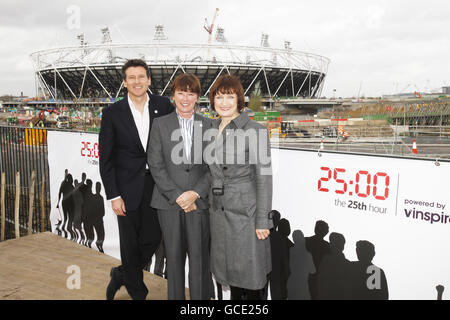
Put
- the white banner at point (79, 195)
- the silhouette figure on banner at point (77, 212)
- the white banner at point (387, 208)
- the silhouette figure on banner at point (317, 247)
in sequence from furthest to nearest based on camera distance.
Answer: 1. the silhouette figure on banner at point (77, 212)
2. the white banner at point (79, 195)
3. the silhouette figure on banner at point (317, 247)
4. the white banner at point (387, 208)

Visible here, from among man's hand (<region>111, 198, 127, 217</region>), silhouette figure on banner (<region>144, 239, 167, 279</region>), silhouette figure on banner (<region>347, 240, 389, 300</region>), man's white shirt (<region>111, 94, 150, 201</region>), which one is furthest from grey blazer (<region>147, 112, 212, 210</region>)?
silhouette figure on banner (<region>144, 239, 167, 279</region>)

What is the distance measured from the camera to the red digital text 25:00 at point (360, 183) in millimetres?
2215

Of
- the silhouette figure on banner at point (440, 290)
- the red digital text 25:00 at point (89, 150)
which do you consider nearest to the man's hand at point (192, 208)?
the silhouette figure on banner at point (440, 290)

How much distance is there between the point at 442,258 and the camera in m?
2.01

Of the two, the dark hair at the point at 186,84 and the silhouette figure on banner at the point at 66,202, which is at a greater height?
the dark hair at the point at 186,84

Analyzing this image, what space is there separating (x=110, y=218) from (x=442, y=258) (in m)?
3.38

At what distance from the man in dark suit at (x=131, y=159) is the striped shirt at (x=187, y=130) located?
36 centimetres

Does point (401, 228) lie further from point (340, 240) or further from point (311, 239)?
point (311, 239)

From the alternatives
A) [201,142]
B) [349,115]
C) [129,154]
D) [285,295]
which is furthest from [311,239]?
[349,115]

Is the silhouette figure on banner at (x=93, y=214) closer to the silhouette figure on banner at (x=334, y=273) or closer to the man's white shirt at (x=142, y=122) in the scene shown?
the man's white shirt at (x=142, y=122)

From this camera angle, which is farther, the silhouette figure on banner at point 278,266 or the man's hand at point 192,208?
the silhouette figure on banner at point 278,266

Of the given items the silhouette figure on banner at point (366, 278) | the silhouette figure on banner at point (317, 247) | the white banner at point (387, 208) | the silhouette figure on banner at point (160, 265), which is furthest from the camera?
the silhouette figure on banner at point (160, 265)

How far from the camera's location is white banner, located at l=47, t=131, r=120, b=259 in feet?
13.5

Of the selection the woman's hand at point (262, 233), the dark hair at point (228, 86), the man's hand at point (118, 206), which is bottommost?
the woman's hand at point (262, 233)
